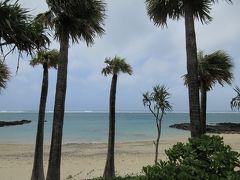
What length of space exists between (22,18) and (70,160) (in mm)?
22343

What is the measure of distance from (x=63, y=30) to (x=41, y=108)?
4620 mm

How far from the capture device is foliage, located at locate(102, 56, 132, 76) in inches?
722

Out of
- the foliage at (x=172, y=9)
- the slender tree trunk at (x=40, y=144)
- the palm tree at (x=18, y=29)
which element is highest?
the foliage at (x=172, y=9)

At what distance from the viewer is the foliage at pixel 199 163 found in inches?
193

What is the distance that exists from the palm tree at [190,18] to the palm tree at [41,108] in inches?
236

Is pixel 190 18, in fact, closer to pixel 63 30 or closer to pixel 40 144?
pixel 63 30

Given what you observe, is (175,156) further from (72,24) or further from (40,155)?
(40,155)

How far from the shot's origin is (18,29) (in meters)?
7.21

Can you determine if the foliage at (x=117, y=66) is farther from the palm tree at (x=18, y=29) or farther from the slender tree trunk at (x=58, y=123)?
the palm tree at (x=18, y=29)

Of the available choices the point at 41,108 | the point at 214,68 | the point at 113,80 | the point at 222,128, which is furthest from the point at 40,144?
the point at 222,128

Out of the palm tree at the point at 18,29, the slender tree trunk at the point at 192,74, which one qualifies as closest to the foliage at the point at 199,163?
the palm tree at the point at 18,29

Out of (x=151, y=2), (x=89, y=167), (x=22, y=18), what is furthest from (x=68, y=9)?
(x=89, y=167)

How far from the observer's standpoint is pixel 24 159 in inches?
1209

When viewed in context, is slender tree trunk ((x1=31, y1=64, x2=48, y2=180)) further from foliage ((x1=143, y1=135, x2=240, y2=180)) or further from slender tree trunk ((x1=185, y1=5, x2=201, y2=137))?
foliage ((x1=143, y1=135, x2=240, y2=180))
